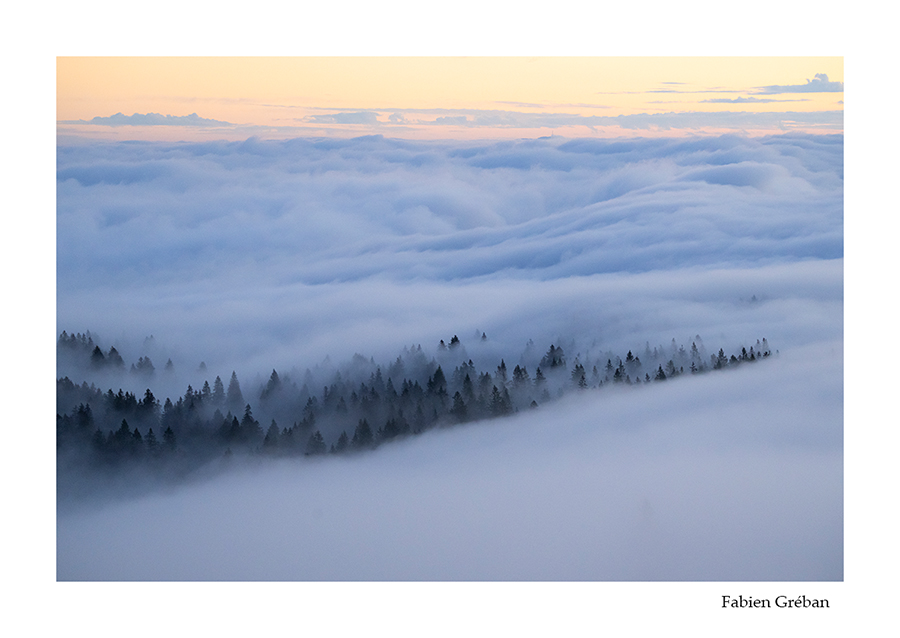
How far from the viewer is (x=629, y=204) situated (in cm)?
480

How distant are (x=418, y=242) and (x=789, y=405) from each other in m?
2.92

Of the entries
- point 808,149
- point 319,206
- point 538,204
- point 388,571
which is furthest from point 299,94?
point 808,149

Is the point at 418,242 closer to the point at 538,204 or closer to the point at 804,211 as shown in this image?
the point at 538,204

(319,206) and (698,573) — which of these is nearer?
(698,573)

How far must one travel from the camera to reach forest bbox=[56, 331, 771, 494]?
451cm

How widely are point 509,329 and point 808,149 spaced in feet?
8.50

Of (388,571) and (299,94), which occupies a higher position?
(299,94)

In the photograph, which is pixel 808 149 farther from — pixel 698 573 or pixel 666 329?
pixel 698 573

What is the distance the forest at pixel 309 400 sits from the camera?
451 cm

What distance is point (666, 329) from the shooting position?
182 inches

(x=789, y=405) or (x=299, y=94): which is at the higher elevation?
(x=299, y=94)

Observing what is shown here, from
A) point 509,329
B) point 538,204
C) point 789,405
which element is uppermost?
point 538,204

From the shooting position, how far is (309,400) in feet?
15.0

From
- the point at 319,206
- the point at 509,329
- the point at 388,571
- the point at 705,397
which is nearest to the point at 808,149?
the point at 705,397
